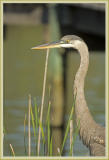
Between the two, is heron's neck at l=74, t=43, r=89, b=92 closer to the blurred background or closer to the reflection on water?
the blurred background

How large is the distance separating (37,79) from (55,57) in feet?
10.2

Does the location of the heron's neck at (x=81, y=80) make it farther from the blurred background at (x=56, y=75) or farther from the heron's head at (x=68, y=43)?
the blurred background at (x=56, y=75)

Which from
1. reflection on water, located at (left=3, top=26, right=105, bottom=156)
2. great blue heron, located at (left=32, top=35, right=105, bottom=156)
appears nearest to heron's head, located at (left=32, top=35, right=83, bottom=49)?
great blue heron, located at (left=32, top=35, right=105, bottom=156)

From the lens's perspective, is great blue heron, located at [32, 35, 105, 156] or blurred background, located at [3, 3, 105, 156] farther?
blurred background, located at [3, 3, 105, 156]

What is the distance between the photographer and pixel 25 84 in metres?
12.3

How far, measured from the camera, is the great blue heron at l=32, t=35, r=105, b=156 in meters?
3.77

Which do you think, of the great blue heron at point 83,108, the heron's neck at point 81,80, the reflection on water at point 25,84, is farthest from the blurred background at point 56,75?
the heron's neck at point 81,80

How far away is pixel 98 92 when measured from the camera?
1175 cm

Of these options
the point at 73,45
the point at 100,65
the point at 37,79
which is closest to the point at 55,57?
the point at 37,79

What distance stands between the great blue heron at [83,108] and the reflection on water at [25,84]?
3.72 meters

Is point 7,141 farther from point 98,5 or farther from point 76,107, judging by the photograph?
point 76,107

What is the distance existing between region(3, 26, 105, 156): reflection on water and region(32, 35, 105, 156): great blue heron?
372 centimetres

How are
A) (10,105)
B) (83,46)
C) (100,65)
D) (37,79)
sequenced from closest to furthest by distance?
(83,46) → (10,105) → (37,79) → (100,65)

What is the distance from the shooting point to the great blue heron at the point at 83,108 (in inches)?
148
